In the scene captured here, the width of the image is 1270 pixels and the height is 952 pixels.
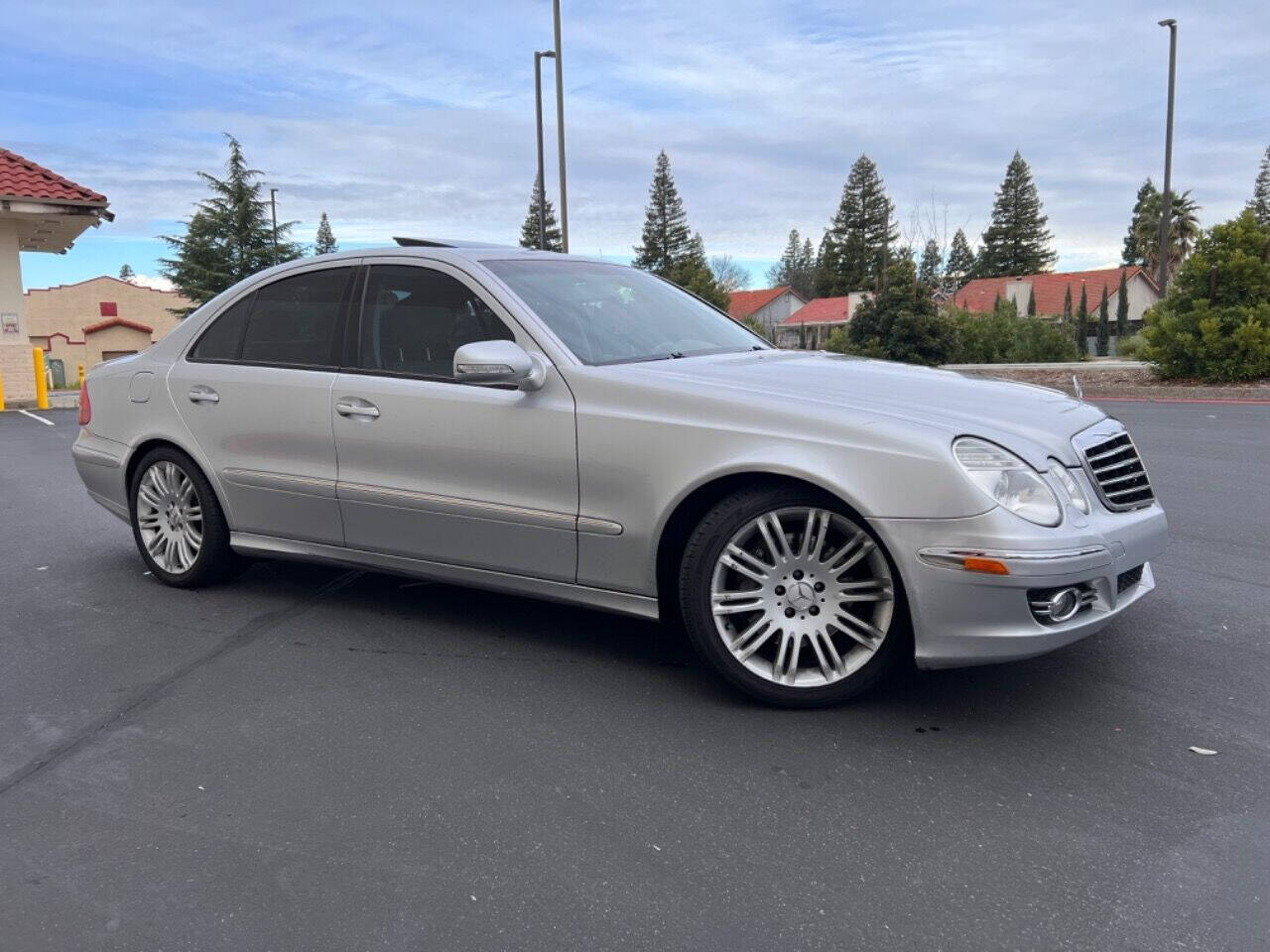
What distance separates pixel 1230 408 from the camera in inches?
618

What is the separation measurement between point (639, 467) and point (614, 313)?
3.42 feet

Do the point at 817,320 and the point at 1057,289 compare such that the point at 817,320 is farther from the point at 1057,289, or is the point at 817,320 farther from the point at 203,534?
the point at 203,534

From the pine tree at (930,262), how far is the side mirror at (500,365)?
30.7m

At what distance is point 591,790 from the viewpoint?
3102 mm

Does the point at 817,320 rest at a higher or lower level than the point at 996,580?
higher

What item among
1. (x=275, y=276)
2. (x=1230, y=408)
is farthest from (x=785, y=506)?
(x=1230, y=408)

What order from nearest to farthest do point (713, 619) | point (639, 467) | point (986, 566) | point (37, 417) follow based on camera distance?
point (986, 566)
point (713, 619)
point (639, 467)
point (37, 417)

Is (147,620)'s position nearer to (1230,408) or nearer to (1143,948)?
(1143,948)

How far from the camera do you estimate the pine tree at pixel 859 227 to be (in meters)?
74.2

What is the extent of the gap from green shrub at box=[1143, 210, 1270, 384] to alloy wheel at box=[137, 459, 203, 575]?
18.6 m

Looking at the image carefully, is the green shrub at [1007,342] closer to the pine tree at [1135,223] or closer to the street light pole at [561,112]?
the street light pole at [561,112]

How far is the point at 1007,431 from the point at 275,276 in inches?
135

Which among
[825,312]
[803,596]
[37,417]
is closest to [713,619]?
[803,596]

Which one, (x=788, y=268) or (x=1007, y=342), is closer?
(x=1007, y=342)
